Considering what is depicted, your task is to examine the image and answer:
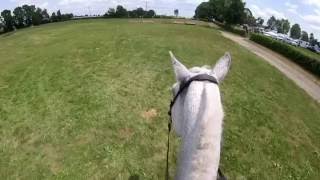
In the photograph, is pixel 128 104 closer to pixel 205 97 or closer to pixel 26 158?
pixel 26 158

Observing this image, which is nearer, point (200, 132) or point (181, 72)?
point (200, 132)

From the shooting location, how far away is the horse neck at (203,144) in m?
2.76

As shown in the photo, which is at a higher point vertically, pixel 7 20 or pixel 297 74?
pixel 297 74

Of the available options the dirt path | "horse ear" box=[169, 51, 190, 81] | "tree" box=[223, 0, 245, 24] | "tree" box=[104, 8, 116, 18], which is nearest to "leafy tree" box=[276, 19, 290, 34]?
"tree" box=[104, 8, 116, 18]

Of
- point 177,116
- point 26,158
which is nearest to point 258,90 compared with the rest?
point 26,158

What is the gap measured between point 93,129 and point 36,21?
212 feet

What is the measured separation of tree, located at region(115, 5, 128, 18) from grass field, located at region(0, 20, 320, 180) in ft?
129

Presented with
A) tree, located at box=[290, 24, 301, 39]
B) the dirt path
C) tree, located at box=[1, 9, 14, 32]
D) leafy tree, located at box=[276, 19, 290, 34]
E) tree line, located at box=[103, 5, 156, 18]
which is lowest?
tree, located at box=[290, 24, 301, 39]

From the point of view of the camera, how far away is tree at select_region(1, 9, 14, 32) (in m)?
75.8

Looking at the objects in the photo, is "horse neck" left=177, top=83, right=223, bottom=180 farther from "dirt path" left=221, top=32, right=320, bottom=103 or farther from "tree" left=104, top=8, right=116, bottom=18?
"tree" left=104, top=8, right=116, bottom=18

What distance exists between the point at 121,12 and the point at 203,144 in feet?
212

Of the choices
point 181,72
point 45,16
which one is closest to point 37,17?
point 45,16

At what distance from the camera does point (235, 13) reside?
56.0 m

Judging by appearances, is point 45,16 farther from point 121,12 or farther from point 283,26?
point 283,26
